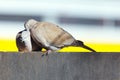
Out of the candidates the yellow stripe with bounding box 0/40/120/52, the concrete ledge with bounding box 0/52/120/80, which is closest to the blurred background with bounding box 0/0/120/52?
the yellow stripe with bounding box 0/40/120/52

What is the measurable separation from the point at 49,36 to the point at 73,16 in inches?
150

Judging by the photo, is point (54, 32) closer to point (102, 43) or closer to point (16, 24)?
point (102, 43)

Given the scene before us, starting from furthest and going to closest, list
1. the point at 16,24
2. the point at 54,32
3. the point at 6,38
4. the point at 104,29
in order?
the point at 104,29 < the point at 16,24 < the point at 6,38 < the point at 54,32

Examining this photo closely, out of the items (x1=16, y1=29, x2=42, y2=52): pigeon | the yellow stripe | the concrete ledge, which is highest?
(x1=16, y1=29, x2=42, y2=52): pigeon

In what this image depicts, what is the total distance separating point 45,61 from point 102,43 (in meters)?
3.50

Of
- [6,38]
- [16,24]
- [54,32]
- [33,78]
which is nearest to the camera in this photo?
[33,78]

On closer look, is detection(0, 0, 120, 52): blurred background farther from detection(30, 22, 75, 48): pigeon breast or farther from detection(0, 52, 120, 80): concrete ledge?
detection(0, 52, 120, 80): concrete ledge

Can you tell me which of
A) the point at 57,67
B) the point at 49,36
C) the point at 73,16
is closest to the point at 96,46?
the point at 73,16

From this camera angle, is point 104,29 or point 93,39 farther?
point 104,29

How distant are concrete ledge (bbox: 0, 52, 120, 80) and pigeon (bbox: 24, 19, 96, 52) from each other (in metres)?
0.29

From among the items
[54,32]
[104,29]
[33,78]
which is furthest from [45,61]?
[104,29]

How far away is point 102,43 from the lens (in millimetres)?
5301

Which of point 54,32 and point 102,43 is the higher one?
point 54,32

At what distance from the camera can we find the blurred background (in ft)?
18.7
